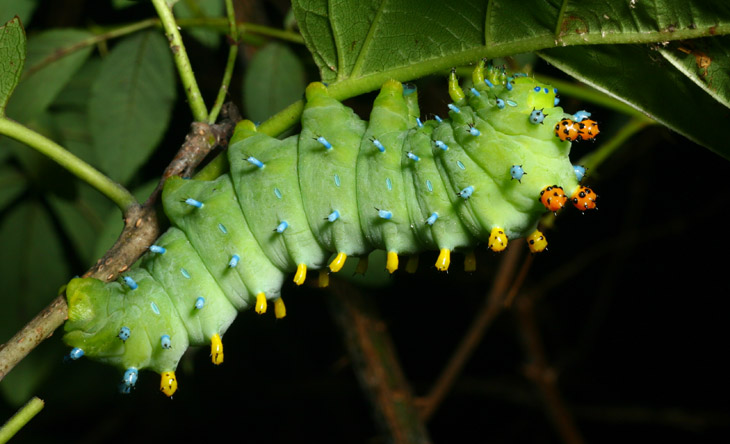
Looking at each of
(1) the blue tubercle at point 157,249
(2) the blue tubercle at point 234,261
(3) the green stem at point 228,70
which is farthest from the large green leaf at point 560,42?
(1) the blue tubercle at point 157,249

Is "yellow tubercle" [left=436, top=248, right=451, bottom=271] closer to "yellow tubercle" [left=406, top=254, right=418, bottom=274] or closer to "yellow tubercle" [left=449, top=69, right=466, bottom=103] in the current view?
"yellow tubercle" [left=406, top=254, right=418, bottom=274]

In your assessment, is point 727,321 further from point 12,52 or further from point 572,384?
point 12,52

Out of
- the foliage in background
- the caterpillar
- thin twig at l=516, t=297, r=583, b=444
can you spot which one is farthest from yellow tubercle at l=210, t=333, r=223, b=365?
thin twig at l=516, t=297, r=583, b=444

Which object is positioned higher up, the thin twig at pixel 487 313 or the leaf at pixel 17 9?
the leaf at pixel 17 9

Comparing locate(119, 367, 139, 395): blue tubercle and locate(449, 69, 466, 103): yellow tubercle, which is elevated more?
locate(449, 69, 466, 103): yellow tubercle

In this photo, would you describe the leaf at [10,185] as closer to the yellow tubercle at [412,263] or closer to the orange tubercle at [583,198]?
the yellow tubercle at [412,263]

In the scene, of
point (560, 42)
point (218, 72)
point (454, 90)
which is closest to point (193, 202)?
point (454, 90)
